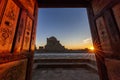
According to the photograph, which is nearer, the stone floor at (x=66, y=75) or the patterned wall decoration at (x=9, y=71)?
the patterned wall decoration at (x=9, y=71)

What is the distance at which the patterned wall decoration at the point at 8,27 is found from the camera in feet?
4.46

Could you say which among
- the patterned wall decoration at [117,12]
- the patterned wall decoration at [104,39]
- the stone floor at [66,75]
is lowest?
the stone floor at [66,75]

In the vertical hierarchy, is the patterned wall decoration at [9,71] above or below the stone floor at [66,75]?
above

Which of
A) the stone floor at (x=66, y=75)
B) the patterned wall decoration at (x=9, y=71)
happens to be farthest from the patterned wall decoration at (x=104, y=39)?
the stone floor at (x=66, y=75)

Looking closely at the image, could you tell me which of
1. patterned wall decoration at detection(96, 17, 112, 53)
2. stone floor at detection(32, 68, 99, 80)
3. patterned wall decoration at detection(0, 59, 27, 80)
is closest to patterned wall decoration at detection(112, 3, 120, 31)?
patterned wall decoration at detection(96, 17, 112, 53)

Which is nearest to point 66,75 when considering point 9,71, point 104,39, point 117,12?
point 104,39

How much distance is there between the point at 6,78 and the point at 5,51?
20.1 inches

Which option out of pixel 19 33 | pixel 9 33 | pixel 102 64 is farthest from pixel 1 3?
pixel 102 64

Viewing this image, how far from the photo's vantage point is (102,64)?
2475 millimetres

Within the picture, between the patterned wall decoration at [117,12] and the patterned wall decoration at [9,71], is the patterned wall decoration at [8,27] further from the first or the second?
the patterned wall decoration at [117,12]

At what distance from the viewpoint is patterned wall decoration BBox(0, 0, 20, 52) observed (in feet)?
4.46

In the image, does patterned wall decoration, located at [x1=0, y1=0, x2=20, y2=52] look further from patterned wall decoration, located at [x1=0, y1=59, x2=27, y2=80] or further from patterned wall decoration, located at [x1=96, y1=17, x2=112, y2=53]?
patterned wall decoration, located at [x1=96, y1=17, x2=112, y2=53]

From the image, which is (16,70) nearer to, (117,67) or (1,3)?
(1,3)

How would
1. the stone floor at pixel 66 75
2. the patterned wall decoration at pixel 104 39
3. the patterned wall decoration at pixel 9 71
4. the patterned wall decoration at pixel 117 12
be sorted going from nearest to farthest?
the patterned wall decoration at pixel 9 71 → the patterned wall decoration at pixel 117 12 → the patterned wall decoration at pixel 104 39 → the stone floor at pixel 66 75
